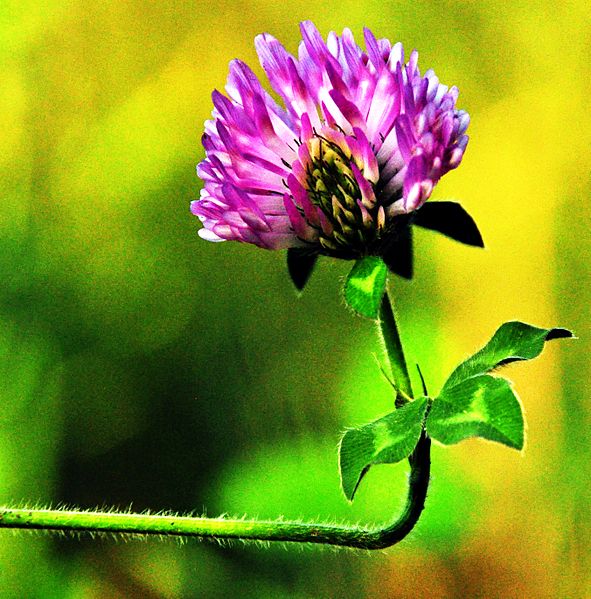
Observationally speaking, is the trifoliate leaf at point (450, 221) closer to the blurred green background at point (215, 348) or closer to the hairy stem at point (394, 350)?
the hairy stem at point (394, 350)

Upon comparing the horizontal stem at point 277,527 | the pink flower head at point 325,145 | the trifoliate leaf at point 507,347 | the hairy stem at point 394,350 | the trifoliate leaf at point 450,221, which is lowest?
the horizontal stem at point 277,527

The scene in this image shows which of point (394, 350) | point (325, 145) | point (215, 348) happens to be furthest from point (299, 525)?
point (215, 348)

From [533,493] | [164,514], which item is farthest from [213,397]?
[164,514]

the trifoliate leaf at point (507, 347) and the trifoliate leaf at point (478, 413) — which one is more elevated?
the trifoliate leaf at point (507, 347)

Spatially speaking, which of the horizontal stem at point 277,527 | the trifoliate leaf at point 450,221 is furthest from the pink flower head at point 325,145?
the horizontal stem at point 277,527

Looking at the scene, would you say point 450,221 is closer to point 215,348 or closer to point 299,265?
point 299,265

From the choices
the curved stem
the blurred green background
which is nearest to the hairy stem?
the curved stem
